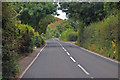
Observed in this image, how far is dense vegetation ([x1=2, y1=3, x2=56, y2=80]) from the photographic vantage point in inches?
295

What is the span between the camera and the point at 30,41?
19375 mm

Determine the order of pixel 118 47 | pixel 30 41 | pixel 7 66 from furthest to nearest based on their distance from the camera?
1. pixel 30 41
2. pixel 118 47
3. pixel 7 66

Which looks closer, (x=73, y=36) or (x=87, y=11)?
(x=87, y=11)

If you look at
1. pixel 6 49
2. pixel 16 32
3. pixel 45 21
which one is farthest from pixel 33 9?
pixel 6 49

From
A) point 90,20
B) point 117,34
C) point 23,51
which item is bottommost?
point 23,51

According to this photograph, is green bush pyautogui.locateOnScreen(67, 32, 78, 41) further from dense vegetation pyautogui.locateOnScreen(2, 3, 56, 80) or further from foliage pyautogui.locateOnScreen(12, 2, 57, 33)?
foliage pyautogui.locateOnScreen(12, 2, 57, 33)

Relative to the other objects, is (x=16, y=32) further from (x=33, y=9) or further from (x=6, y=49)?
(x=33, y=9)

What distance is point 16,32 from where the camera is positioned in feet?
32.2

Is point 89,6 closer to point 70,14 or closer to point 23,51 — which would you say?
point 70,14

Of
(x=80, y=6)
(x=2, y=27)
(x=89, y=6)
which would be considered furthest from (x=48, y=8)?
(x=2, y=27)

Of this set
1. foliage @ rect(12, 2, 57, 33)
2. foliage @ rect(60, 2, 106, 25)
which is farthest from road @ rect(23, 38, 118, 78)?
foliage @ rect(12, 2, 57, 33)

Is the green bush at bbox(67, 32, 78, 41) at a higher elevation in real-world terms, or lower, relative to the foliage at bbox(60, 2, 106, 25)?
lower

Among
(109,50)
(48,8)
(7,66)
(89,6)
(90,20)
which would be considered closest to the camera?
(7,66)

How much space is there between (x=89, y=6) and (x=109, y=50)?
12514mm
